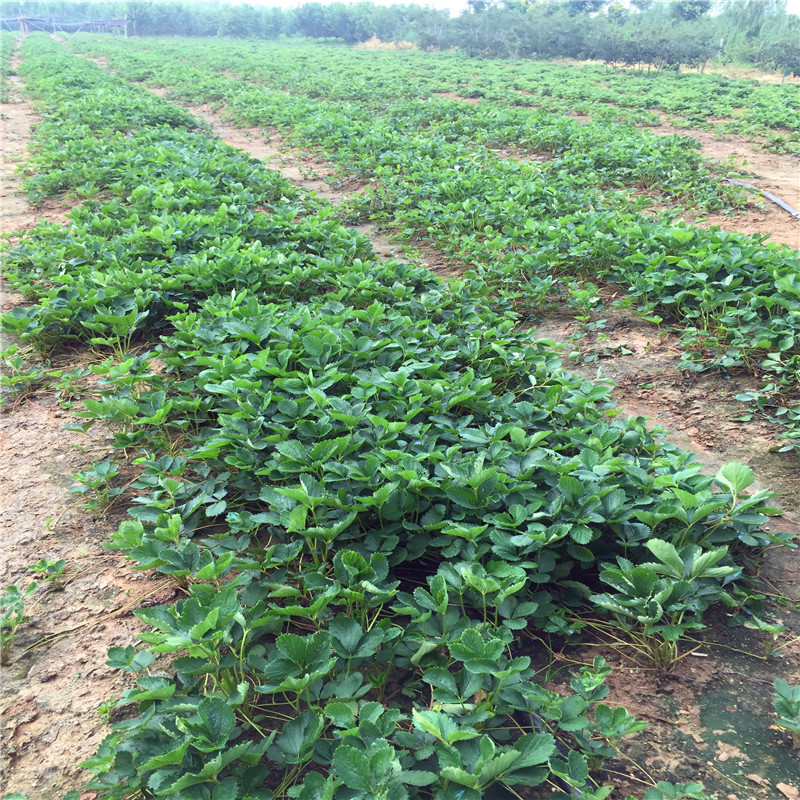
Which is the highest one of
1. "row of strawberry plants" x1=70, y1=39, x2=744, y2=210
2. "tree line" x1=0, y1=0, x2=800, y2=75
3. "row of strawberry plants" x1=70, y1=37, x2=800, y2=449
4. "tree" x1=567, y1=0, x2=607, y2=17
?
"tree" x1=567, y1=0, x2=607, y2=17

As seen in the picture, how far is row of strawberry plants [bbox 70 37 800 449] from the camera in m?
3.77

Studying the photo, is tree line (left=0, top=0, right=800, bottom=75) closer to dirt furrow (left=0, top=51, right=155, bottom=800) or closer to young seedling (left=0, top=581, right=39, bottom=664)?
dirt furrow (left=0, top=51, right=155, bottom=800)

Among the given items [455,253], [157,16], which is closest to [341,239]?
[455,253]

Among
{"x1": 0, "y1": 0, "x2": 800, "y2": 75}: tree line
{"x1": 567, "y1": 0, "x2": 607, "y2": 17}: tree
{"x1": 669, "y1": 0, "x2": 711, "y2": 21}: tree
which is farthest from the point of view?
{"x1": 567, "y1": 0, "x2": 607, "y2": 17}: tree

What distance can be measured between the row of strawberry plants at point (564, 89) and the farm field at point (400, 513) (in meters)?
10.00

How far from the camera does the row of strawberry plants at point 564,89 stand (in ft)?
46.2

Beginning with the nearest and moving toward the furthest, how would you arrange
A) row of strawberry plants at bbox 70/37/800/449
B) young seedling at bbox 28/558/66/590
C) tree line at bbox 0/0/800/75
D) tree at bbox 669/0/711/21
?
young seedling at bbox 28/558/66/590, row of strawberry plants at bbox 70/37/800/449, tree line at bbox 0/0/800/75, tree at bbox 669/0/711/21

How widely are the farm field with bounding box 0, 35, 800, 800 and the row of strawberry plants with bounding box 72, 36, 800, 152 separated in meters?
10.00

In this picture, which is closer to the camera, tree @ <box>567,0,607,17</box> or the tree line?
the tree line

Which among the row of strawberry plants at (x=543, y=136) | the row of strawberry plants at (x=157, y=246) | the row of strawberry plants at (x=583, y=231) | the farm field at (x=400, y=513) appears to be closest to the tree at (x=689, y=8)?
the row of strawberry plants at (x=543, y=136)

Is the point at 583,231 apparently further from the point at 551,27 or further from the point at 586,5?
the point at 586,5

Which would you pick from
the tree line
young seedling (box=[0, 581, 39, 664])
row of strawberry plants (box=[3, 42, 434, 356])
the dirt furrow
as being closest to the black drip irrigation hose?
→ row of strawberry plants (box=[3, 42, 434, 356])

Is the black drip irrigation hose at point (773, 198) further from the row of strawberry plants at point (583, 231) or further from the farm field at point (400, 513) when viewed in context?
the farm field at point (400, 513)

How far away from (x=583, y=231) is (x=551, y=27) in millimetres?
36366
